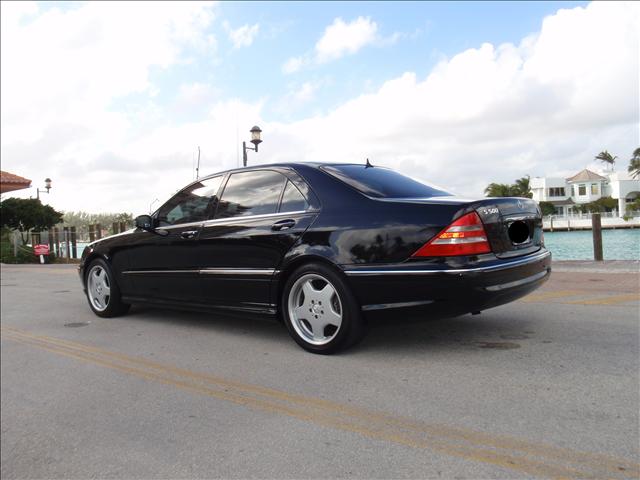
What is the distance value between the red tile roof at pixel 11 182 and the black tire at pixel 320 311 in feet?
79.6

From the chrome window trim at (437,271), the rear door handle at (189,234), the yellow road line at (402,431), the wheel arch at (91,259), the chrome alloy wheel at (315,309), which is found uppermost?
the rear door handle at (189,234)

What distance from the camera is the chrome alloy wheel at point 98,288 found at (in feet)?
20.9

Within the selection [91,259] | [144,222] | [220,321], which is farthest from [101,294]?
[220,321]

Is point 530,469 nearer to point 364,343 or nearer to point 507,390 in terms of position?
point 507,390

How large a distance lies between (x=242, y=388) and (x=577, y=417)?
2090 mm

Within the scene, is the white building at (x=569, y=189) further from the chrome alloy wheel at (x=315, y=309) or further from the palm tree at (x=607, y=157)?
the chrome alloy wheel at (x=315, y=309)

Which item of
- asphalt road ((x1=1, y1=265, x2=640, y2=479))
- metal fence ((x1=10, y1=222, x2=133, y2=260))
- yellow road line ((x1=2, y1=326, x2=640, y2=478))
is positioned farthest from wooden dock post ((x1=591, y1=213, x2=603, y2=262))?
metal fence ((x1=10, y1=222, x2=133, y2=260))

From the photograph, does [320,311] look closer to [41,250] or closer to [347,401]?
[347,401]

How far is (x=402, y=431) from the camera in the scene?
274cm

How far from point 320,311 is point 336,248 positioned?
54 cm

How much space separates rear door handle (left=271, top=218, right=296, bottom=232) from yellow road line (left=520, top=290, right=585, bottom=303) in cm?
342

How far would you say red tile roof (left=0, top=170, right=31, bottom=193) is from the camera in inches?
944

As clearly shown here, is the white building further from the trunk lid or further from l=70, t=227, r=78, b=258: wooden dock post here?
the trunk lid

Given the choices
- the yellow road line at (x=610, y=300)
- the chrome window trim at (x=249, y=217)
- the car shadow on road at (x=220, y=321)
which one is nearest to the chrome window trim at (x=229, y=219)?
the chrome window trim at (x=249, y=217)
